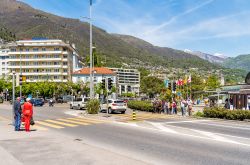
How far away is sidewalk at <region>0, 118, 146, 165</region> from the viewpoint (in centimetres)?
1046

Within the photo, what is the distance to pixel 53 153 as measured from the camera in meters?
11.9

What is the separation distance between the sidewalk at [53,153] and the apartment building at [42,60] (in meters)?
109

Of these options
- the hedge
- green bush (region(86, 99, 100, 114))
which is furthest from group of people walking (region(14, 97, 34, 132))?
the hedge

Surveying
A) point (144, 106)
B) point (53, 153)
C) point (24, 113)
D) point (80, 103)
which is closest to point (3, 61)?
point (80, 103)

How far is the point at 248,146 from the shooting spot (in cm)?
1364

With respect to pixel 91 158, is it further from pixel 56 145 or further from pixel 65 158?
pixel 56 145

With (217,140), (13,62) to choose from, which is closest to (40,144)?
(217,140)

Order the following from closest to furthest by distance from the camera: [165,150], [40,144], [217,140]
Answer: [165,150] < [40,144] < [217,140]

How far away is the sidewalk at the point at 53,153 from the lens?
34.3ft

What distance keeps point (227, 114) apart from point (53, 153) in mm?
19056

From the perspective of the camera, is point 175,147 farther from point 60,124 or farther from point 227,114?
point 227,114

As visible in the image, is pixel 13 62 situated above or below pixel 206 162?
above

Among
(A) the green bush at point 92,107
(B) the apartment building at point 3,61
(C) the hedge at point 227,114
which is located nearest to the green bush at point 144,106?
(A) the green bush at point 92,107

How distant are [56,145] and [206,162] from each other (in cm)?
570
